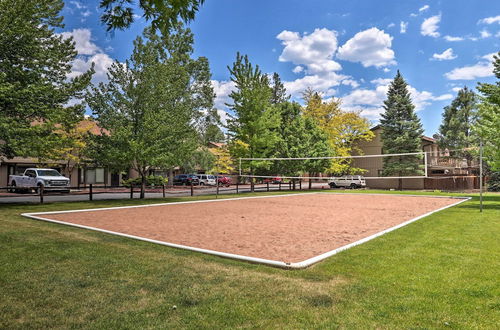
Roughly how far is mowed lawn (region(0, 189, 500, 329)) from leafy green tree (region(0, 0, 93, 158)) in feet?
31.4

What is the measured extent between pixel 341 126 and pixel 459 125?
20.5 metres

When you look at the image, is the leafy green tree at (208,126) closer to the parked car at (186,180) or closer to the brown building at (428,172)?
the parked car at (186,180)

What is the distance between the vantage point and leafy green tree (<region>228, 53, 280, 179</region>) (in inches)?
1159

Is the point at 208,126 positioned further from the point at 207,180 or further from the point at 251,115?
the point at 251,115

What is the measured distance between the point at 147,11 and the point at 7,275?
4468 millimetres

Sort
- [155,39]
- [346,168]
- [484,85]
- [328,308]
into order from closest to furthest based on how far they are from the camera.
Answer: [328,308]
[484,85]
[155,39]
[346,168]

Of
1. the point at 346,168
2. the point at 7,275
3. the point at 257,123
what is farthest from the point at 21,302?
the point at 346,168

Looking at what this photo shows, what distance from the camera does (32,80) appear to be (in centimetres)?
1612

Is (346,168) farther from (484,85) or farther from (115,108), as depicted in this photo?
(115,108)

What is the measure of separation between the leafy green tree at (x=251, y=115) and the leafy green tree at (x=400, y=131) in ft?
57.8

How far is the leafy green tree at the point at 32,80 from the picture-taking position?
1467cm

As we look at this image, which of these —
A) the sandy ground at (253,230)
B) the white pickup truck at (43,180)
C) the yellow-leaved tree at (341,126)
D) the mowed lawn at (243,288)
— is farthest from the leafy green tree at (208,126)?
the mowed lawn at (243,288)

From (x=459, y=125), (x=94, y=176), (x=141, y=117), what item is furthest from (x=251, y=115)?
(x=459, y=125)

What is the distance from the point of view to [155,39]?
3653 centimetres
